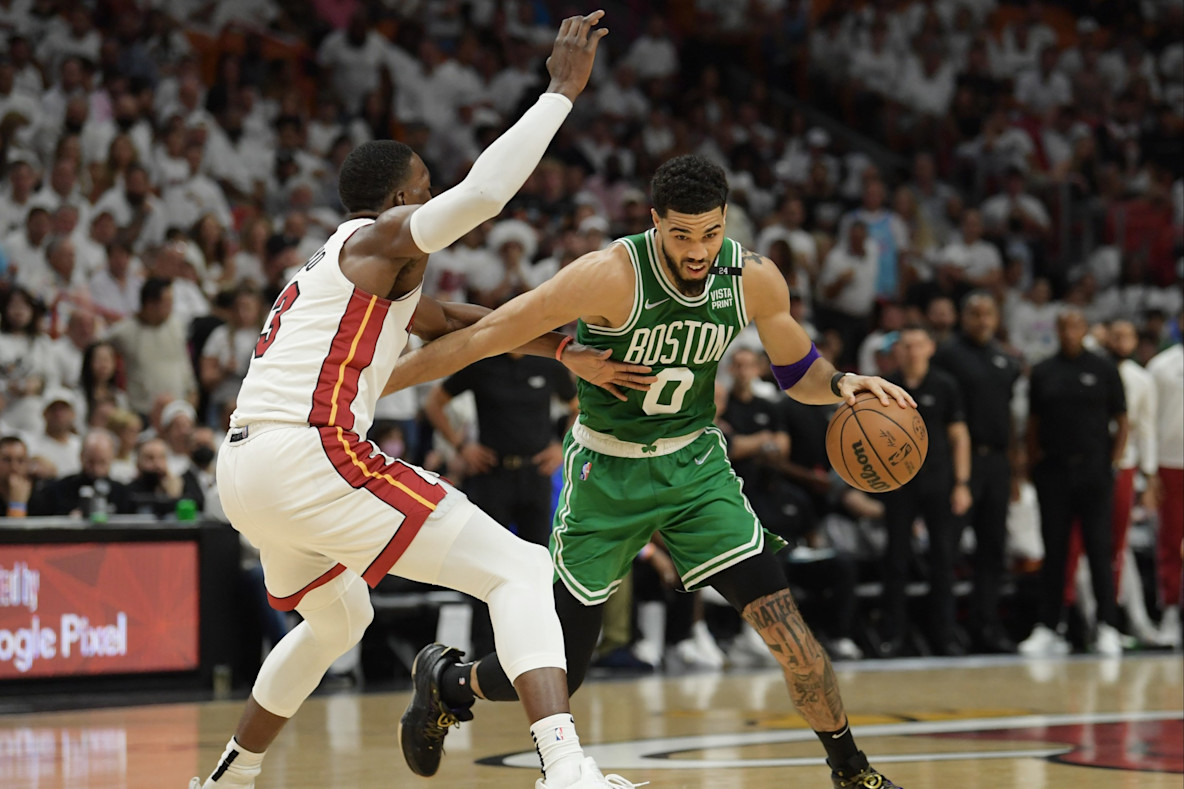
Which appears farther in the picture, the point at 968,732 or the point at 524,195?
the point at 524,195

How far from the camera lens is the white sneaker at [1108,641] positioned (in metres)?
11.0

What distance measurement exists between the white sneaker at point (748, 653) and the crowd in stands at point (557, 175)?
65 centimetres

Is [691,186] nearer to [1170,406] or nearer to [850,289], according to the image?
[1170,406]

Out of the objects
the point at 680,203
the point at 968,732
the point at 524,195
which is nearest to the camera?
the point at 680,203

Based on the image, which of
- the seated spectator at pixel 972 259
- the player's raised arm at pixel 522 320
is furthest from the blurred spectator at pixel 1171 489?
the player's raised arm at pixel 522 320

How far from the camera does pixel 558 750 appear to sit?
13.0ft

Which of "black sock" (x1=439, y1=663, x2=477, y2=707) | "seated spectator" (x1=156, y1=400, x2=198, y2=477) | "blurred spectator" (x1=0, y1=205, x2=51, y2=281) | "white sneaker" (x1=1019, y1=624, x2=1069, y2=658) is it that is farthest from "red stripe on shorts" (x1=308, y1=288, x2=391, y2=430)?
"white sneaker" (x1=1019, y1=624, x2=1069, y2=658)

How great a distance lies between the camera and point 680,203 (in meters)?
4.73

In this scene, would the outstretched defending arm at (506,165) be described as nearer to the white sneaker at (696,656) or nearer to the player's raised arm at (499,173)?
the player's raised arm at (499,173)

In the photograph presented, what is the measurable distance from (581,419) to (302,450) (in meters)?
1.39

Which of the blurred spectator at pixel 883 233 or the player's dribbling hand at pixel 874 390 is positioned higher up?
the blurred spectator at pixel 883 233

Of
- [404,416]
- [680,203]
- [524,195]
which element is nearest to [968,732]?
[680,203]

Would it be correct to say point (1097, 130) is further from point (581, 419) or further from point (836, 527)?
point (581, 419)

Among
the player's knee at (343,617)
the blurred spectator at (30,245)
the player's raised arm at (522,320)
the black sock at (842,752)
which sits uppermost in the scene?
the blurred spectator at (30,245)
